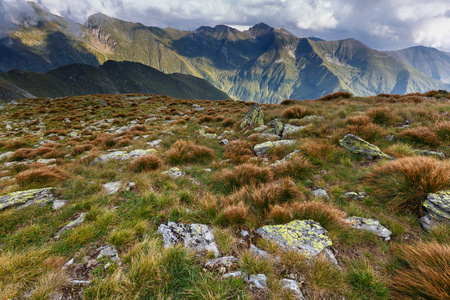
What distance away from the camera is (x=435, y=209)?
11.2 ft

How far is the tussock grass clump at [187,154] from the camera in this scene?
7805 millimetres

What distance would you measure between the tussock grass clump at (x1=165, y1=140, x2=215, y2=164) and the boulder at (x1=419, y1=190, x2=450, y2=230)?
6.94 m

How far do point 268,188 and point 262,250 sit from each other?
1.70 meters

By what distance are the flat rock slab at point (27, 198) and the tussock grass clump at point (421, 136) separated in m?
12.8

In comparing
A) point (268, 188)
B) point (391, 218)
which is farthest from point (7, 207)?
point (391, 218)

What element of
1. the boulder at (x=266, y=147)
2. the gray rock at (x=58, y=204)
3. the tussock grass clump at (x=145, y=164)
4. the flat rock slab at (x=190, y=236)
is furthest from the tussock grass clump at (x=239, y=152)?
the gray rock at (x=58, y=204)

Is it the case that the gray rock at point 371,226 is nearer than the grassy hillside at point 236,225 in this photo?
No

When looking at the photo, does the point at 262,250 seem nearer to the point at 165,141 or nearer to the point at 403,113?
the point at 165,141

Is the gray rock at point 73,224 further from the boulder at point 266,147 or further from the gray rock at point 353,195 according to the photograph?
the boulder at point 266,147

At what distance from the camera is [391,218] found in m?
3.61

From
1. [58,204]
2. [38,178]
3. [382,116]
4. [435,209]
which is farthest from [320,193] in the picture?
[38,178]

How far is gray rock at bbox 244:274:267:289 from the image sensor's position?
2.43m

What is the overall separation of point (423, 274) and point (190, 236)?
11.7 feet

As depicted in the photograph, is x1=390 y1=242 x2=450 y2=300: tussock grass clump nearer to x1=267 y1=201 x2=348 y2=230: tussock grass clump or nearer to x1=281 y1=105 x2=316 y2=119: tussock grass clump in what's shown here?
x1=267 y1=201 x2=348 y2=230: tussock grass clump
